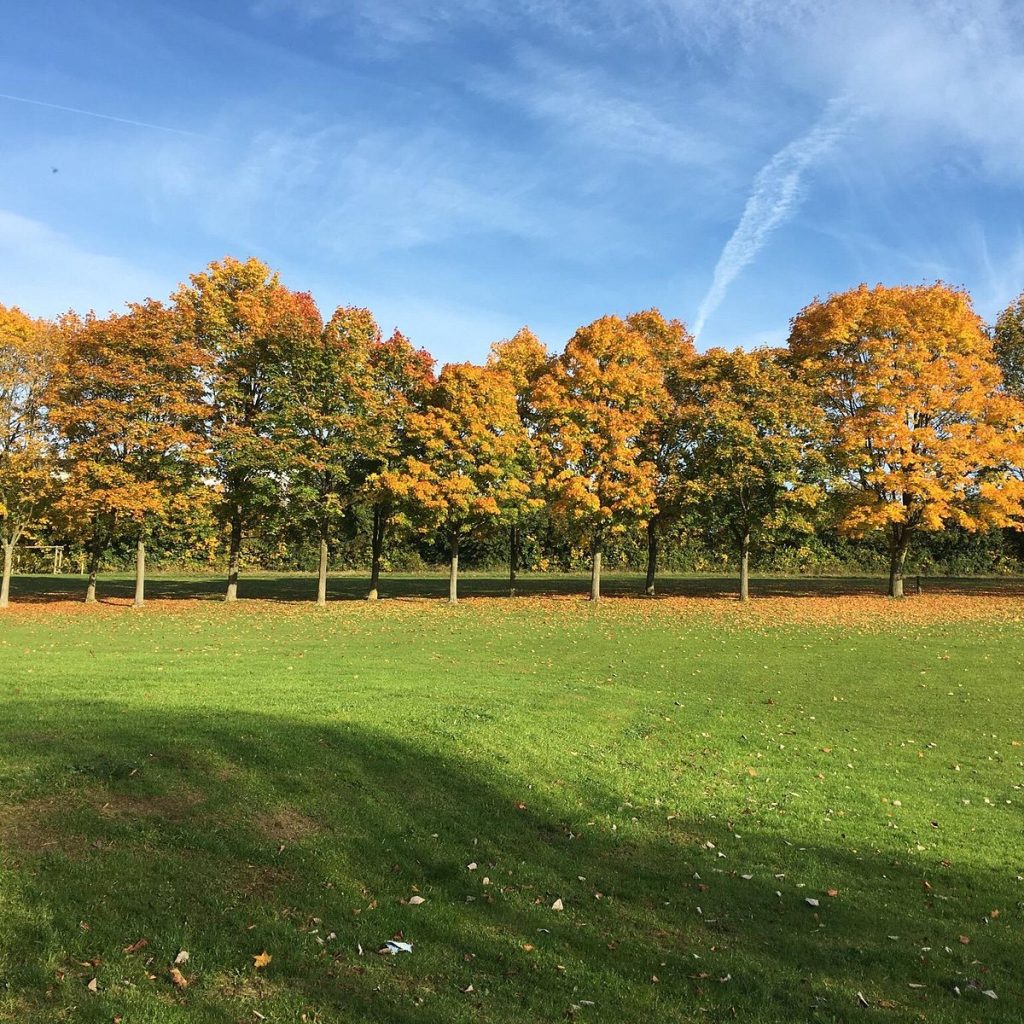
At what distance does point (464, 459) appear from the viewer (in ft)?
101

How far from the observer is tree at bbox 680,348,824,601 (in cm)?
3119

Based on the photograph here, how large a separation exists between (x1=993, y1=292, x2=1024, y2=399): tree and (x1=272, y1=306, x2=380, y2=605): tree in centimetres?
3120

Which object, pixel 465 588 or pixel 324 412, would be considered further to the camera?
pixel 465 588

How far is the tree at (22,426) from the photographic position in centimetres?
2756

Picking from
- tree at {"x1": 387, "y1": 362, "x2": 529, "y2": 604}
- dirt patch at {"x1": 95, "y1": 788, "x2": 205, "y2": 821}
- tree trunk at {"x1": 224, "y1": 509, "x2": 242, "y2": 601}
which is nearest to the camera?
dirt patch at {"x1": 95, "y1": 788, "x2": 205, "y2": 821}

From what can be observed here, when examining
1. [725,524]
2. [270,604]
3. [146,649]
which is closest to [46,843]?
[146,649]

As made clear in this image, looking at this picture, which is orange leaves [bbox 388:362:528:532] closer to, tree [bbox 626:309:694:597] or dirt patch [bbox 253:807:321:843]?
tree [bbox 626:309:694:597]

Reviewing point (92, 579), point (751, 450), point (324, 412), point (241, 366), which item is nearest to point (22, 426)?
point (92, 579)

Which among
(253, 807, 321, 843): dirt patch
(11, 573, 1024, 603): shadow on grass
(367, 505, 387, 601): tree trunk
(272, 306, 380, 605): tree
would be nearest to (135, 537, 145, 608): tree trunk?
(11, 573, 1024, 603): shadow on grass

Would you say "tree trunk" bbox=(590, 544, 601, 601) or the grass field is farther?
"tree trunk" bbox=(590, 544, 601, 601)

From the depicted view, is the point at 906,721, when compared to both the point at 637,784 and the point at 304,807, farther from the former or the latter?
the point at 304,807

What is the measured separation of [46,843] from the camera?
225 inches

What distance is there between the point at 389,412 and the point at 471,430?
363cm

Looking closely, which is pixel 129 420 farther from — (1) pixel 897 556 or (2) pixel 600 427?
(1) pixel 897 556
